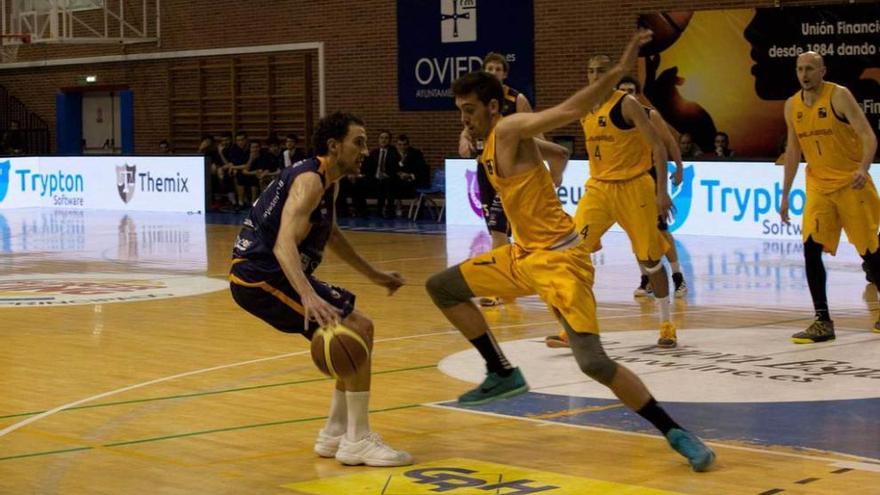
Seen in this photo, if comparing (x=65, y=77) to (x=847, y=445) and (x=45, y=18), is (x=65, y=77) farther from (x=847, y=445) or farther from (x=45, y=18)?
(x=847, y=445)

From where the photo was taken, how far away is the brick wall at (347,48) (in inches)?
998

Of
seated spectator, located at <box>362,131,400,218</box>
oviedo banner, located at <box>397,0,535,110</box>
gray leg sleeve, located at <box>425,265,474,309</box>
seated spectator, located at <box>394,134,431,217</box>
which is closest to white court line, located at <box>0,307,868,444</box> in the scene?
gray leg sleeve, located at <box>425,265,474,309</box>

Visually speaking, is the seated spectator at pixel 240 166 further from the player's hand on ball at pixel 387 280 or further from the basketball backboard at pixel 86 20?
the player's hand on ball at pixel 387 280

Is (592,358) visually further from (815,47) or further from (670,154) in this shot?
(815,47)

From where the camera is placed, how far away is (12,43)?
107ft

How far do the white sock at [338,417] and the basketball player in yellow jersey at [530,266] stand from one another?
2.02 feet

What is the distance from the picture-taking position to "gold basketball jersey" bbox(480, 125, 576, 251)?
6.84 meters

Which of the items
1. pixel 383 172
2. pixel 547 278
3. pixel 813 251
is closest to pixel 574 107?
pixel 547 278

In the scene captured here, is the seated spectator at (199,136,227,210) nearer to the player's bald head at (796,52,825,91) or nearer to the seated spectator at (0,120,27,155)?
the seated spectator at (0,120,27,155)

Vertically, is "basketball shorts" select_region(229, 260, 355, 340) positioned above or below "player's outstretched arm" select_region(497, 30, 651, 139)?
below

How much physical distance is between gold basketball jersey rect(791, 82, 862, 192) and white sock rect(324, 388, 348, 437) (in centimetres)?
480

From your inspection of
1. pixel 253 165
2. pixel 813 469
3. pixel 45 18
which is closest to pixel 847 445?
pixel 813 469

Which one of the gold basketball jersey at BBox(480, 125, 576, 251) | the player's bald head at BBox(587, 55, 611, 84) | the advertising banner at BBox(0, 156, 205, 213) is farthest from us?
the advertising banner at BBox(0, 156, 205, 213)

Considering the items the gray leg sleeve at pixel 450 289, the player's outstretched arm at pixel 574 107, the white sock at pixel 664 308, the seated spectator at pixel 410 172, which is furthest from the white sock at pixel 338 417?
the seated spectator at pixel 410 172
